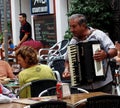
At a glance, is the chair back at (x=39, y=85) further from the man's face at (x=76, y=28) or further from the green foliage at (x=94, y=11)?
the green foliage at (x=94, y=11)

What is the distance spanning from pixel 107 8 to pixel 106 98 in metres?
10.7

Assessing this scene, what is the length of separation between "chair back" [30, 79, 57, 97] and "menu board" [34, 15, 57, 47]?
12.0 metres

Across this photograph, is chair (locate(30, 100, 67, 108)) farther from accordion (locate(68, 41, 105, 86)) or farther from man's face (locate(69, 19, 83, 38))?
man's face (locate(69, 19, 83, 38))

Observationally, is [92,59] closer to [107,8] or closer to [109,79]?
[109,79]

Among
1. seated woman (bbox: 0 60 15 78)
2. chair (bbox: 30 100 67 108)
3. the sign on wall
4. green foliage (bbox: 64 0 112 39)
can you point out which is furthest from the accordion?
the sign on wall

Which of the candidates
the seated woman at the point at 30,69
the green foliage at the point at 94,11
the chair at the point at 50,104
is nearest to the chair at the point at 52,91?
the seated woman at the point at 30,69

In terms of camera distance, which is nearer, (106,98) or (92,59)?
(106,98)

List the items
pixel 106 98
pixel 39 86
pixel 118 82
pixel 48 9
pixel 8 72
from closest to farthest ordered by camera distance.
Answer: pixel 106 98 → pixel 39 86 → pixel 8 72 → pixel 118 82 → pixel 48 9

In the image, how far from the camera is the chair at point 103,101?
558 centimetres

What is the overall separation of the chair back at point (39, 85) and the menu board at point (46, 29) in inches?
471

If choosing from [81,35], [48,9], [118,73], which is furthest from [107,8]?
[81,35]

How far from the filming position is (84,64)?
728 centimetres

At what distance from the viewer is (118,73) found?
10445mm

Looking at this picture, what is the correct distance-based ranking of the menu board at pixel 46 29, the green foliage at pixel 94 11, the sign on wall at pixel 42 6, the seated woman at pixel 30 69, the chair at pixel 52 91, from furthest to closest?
the menu board at pixel 46 29, the sign on wall at pixel 42 6, the green foliage at pixel 94 11, the seated woman at pixel 30 69, the chair at pixel 52 91
